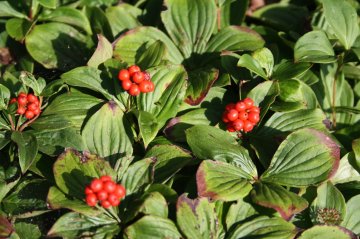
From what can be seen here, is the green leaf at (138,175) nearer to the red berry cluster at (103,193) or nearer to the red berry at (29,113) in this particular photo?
the red berry cluster at (103,193)

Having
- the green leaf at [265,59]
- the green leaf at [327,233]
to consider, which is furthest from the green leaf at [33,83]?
the green leaf at [327,233]

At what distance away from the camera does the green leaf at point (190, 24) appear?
477 cm

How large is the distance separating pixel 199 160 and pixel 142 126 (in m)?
0.49

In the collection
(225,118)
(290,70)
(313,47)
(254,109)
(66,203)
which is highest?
(313,47)

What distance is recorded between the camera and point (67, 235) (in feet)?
11.1

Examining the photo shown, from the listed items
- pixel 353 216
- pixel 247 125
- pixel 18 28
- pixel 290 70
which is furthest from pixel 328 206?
pixel 18 28

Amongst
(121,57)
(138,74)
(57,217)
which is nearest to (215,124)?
(138,74)

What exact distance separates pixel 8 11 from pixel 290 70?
2711mm

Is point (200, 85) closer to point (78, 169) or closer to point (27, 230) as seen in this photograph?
point (78, 169)

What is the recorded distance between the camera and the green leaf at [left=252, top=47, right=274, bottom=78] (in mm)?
4293

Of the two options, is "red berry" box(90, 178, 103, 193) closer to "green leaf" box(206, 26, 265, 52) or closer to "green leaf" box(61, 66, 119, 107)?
"green leaf" box(61, 66, 119, 107)

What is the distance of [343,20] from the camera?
455 cm

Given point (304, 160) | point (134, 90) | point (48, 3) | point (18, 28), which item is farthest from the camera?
point (18, 28)

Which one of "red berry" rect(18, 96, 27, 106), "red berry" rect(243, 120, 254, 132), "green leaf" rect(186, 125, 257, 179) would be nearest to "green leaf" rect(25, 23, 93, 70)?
"red berry" rect(18, 96, 27, 106)
